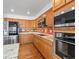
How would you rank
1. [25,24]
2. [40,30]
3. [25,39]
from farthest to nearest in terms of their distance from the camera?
[25,24] < [25,39] < [40,30]

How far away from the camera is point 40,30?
5.98 meters

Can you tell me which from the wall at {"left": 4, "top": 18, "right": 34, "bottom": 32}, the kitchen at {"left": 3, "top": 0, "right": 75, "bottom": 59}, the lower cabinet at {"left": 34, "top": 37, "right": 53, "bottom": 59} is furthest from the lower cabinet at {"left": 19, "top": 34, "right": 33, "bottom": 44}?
the lower cabinet at {"left": 34, "top": 37, "right": 53, "bottom": 59}

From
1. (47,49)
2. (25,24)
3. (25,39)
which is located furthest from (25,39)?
(47,49)

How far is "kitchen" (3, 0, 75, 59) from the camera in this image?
4.20ft

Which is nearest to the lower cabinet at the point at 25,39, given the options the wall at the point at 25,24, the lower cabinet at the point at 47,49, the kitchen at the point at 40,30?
the kitchen at the point at 40,30

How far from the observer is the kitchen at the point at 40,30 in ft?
4.20

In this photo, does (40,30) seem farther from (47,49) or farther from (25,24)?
(47,49)

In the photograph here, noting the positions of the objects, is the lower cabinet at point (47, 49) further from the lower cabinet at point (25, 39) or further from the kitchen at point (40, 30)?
the lower cabinet at point (25, 39)

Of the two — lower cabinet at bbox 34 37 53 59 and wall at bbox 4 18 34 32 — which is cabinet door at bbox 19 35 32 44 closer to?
wall at bbox 4 18 34 32

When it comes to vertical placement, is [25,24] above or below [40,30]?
above
